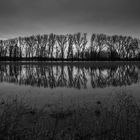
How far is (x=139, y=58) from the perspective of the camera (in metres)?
79.4

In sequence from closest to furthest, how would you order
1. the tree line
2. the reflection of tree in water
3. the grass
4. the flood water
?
the grass < the flood water < the reflection of tree in water < the tree line

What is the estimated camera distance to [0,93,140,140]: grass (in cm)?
368

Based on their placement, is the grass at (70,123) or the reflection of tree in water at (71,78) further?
the reflection of tree in water at (71,78)

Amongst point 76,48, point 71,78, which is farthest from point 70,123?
point 76,48

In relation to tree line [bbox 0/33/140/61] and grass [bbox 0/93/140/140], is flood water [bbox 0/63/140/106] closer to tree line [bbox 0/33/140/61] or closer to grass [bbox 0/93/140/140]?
grass [bbox 0/93/140/140]

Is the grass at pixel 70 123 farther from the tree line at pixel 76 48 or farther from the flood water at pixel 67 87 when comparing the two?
the tree line at pixel 76 48

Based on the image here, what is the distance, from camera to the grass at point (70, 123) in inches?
145

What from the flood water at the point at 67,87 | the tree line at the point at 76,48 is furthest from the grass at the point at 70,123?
the tree line at the point at 76,48

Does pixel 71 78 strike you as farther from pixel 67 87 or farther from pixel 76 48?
pixel 76 48

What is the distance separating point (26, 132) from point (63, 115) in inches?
62.5

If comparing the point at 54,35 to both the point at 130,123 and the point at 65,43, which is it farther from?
the point at 130,123

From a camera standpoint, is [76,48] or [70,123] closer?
[70,123]

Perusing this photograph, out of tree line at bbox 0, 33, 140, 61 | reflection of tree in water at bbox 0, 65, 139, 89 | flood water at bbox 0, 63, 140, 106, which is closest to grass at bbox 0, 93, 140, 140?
flood water at bbox 0, 63, 140, 106

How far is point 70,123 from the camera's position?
14.7ft
